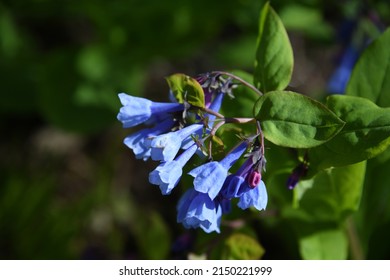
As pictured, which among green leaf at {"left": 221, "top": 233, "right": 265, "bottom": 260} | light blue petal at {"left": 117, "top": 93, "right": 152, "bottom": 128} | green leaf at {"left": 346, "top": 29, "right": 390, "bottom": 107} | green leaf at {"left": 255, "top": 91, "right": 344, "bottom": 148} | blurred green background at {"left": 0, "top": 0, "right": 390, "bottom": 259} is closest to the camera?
green leaf at {"left": 255, "top": 91, "right": 344, "bottom": 148}

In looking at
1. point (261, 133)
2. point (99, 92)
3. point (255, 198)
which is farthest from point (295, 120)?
point (99, 92)

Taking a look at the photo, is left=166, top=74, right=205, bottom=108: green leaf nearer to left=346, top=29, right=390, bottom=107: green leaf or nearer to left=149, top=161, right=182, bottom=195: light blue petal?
left=149, top=161, right=182, bottom=195: light blue petal

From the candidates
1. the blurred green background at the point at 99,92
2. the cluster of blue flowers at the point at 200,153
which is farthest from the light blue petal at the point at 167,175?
the blurred green background at the point at 99,92

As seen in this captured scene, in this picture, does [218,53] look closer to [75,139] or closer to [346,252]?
[75,139]

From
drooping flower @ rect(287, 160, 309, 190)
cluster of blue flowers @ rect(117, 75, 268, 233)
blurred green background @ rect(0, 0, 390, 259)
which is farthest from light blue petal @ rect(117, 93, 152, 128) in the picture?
blurred green background @ rect(0, 0, 390, 259)

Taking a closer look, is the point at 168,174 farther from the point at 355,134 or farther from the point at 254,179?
the point at 355,134

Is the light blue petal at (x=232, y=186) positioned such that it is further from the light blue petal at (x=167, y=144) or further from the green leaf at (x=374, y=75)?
the green leaf at (x=374, y=75)

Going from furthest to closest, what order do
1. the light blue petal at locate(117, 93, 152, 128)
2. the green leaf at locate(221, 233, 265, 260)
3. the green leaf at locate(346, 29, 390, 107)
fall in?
the green leaf at locate(221, 233, 265, 260) → the green leaf at locate(346, 29, 390, 107) → the light blue petal at locate(117, 93, 152, 128)

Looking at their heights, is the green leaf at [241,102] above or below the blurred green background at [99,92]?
above
